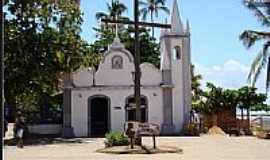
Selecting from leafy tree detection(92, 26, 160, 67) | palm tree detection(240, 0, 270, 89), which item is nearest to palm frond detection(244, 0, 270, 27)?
palm tree detection(240, 0, 270, 89)

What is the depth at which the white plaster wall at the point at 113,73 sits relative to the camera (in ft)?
142

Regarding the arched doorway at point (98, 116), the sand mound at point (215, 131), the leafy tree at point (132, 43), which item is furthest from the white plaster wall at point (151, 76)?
the leafy tree at point (132, 43)

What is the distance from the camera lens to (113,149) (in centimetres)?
2453

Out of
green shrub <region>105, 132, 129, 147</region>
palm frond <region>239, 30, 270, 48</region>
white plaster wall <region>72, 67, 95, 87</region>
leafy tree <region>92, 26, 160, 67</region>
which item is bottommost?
green shrub <region>105, 132, 129, 147</region>

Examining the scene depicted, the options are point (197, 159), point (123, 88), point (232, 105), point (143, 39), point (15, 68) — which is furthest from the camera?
point (143, 39)

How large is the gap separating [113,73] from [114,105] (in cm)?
226

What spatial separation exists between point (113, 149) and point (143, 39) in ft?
120

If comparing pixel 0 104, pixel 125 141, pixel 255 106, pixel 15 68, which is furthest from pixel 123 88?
pixel 0 104

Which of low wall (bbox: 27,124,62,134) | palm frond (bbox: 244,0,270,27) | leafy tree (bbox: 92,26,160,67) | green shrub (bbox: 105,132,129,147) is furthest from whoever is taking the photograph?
leafy tree (bbox: 92,26,160,67)

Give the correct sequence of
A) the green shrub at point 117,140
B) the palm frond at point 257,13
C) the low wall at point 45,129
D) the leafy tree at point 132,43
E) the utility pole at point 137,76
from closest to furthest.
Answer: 1. the utility pole at point 137,76
2. the green shrub at point 117,140
3. the palm frond at point 257,13
4. the low wall at point 45,129
5. the leafy tree at point 132,43

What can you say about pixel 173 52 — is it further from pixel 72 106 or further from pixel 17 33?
pixel 17 33

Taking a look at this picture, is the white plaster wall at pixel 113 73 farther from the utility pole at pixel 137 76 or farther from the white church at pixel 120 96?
the utility pole at pixel 137 76

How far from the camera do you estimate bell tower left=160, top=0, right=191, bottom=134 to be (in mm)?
42844

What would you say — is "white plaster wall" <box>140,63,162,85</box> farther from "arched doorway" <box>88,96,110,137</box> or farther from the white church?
"arched doorway" <box>88,96,110,137</box>
